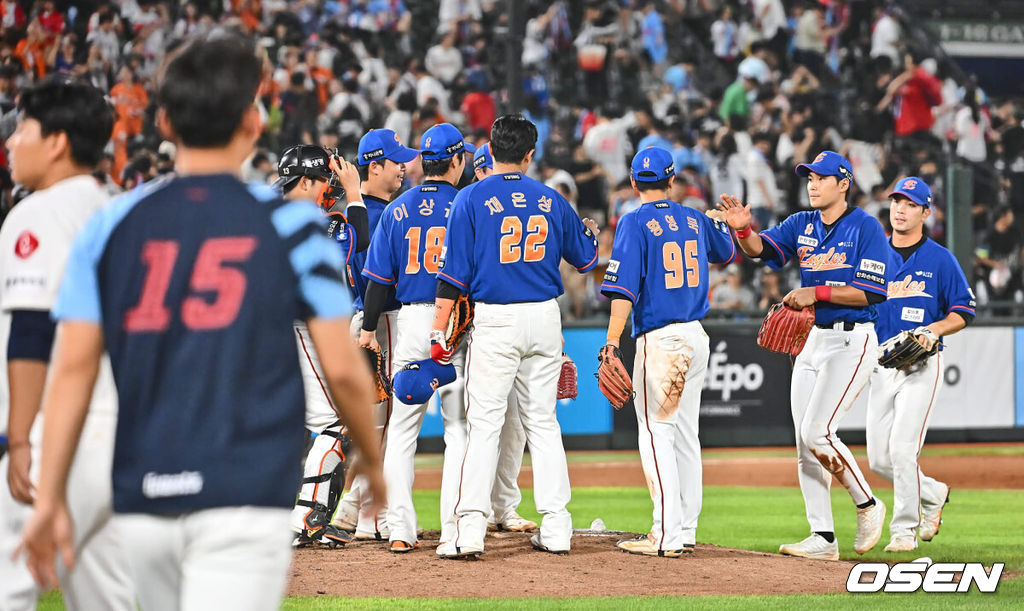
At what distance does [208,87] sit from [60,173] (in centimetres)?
119

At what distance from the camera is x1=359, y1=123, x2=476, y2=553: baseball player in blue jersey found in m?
7.97

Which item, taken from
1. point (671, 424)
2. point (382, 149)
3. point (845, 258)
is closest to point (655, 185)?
point (845, 258)

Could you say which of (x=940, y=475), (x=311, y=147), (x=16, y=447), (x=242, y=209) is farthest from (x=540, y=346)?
(x=940, y=475)

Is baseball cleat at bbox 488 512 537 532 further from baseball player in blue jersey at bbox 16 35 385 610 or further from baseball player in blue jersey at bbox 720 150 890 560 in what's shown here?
baseball player in blue jersey at bbox 16 35 385 610

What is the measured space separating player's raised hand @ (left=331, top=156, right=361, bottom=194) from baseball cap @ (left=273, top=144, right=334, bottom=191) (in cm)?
7

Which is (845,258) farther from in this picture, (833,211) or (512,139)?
(512,139)

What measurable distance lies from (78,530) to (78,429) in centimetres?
56

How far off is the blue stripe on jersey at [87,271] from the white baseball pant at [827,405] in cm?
600

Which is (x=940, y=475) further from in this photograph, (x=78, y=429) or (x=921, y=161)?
(x=78, y=429)

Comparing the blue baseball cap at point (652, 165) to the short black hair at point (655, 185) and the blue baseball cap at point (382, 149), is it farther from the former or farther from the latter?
the blue baseball cap at point (382, 149)

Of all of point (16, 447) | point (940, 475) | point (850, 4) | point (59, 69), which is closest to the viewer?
point (16, 447)

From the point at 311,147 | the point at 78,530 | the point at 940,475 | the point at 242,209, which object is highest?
the point at 311,147

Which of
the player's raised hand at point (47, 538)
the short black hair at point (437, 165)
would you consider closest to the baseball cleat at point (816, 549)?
the short black hair at point (437, 165)

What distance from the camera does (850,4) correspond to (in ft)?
75.0
